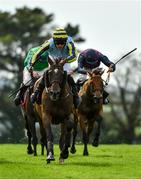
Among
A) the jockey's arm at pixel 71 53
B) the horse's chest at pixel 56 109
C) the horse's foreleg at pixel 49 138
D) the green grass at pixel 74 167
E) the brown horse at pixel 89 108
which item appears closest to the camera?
the green grass at pixel 74 167

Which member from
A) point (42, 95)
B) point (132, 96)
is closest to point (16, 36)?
point (132, 96)

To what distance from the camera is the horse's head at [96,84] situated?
77.5ft

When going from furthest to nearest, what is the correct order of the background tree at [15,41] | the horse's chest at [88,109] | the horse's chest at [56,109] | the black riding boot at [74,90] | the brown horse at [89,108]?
1. the background tree at [15,41]
2. the horse's chest at [88,109]
3. the brown horse at [89,108]
4. the black riding boot at [74,90]
5. the horse's chest at [56,109]

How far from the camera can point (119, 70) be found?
247 feet

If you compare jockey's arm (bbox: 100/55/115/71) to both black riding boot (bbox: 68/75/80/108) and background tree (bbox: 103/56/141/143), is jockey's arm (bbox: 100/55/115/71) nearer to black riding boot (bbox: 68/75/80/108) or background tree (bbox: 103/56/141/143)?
black riding boot (bbox: 68/75/80/108)

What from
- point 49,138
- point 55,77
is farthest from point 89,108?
point 55,77

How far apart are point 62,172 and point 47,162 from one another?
211 cm

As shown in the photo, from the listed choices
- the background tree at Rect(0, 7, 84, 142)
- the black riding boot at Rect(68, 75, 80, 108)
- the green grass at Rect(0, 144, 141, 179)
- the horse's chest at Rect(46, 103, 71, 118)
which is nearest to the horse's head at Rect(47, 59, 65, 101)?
the horse's chest at Rect(46, 103, 71, 118)

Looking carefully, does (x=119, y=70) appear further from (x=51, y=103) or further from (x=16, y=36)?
(x=51, y=103)

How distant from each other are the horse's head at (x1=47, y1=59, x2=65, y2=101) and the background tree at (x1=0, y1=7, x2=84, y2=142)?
1887 inches

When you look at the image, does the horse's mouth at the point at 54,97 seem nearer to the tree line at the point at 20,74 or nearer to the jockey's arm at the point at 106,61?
the jockey's arm at the point at 106,61

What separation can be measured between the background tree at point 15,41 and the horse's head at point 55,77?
4792 cm

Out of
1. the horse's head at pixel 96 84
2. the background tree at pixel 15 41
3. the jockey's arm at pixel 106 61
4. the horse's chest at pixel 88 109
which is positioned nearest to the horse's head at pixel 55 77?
the horse's head at pixel 96 84

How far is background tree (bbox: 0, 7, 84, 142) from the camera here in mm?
69438
